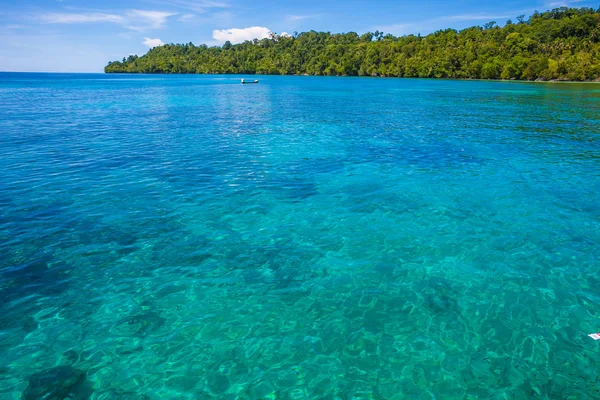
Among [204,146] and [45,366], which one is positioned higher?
[204,146]

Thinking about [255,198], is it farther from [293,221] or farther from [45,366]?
[45,366]

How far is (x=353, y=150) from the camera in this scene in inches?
→ 1161

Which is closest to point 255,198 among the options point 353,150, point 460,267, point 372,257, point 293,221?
point 293,221

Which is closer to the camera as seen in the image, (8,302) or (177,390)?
(177,390)

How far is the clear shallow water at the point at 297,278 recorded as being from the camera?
7.70 metres

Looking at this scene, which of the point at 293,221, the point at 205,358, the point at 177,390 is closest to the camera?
the point at 177,390

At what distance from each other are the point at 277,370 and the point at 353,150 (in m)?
23.7

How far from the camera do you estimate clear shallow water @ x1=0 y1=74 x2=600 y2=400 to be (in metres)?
7.70

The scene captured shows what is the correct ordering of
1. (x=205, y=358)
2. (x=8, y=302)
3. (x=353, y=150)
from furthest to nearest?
1. (x=353, y=150)
2. (x=8, y=302)
3. (x=205, y=358)

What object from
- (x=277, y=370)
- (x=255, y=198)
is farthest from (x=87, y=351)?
(x=255, y=198)

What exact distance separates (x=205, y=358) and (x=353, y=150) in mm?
23773

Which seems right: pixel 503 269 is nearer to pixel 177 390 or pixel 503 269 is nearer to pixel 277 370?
pixel 277 370

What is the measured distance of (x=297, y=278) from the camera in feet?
37.0

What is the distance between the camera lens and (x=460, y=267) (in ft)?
38.9
